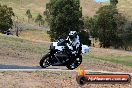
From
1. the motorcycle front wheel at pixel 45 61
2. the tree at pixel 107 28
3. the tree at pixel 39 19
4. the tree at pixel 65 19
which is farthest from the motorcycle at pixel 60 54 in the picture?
the tree at pixel 39 19

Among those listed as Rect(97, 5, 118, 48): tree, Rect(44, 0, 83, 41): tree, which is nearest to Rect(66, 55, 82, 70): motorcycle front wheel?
Rect(44, 0, 83, 41): tree

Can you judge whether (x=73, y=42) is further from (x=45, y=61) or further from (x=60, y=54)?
(x=45, y=61)

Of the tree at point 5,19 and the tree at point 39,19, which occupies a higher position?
the tree at point 5,19

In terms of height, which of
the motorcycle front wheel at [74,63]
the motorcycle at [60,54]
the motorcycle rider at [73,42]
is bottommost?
the motorcycle front wheel at [74,63]

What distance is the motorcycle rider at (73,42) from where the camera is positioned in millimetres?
21428

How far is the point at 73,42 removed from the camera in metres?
21.6

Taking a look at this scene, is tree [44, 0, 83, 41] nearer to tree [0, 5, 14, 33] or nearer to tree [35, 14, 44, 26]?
tree [0, 5, 14, 33]

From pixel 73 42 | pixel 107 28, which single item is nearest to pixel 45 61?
pixel 73 42

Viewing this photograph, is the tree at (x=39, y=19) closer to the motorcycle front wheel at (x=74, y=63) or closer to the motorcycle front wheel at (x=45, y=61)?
the motorcycle front wheel at (x=74, y=63)

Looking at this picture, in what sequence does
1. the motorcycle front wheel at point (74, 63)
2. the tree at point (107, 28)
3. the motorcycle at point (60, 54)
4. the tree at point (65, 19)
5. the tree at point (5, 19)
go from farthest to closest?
the tree at point (5, 19) < the tree at point (107, 28) < the tree at point (65, 19) < the motorcycle front wheel at point (74, 63) < the motorcycle at point (60, 54)

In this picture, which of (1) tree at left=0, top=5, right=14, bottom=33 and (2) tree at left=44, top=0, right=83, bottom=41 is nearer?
(2) tree at left=44, top=0, right=83, bottom=41

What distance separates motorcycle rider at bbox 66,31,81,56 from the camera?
70.3 feet

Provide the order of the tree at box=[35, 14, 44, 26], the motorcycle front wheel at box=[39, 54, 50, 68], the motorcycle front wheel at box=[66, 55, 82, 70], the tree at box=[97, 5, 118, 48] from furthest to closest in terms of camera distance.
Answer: the tree at box=[35, 14, 44, 26], the tree at box=[97, 5, 118, 48], the motorcycle front wheel at box=[66, 55, 82, 70], the motorcycle front wheel at box=[39, 54, 50, 68]

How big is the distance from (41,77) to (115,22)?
80206 mm
